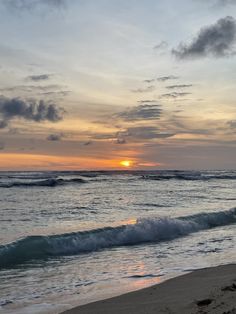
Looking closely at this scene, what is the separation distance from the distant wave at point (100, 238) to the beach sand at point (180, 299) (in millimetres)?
4019

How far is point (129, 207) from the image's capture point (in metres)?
21.4

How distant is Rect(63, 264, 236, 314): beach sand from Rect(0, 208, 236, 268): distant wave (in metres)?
4.02

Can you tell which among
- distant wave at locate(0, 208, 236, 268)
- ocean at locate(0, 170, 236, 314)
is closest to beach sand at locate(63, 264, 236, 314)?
ocean at locate(0, 170, 236, 314)

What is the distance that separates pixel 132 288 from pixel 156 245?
517cm

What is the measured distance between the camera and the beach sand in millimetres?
5380

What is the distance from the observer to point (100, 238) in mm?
12711

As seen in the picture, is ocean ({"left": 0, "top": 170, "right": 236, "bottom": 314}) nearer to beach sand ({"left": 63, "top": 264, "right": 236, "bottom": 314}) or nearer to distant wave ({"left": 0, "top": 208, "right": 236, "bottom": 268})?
distant wave ({"left": 0, "top": 208, "right": 236, "bottom": 268})

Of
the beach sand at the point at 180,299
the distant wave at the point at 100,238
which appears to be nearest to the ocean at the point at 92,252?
the distant wave at the point at 100,238

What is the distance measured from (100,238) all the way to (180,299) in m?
6.59

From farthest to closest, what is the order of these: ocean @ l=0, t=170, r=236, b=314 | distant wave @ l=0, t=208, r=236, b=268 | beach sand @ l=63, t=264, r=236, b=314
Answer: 1. distant wave @ l=0, t=208, r=236, b=268
2. ocean @ l=0, t=170, r=236, b=314
3. beach sand @ l=63, t=264, r=236, b=314

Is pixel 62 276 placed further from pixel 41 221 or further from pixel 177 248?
pixel 41 221

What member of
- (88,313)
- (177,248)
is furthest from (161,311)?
(177,248)

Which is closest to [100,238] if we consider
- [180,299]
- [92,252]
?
[92,252]

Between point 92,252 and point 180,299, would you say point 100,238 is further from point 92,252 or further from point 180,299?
point 180,299
